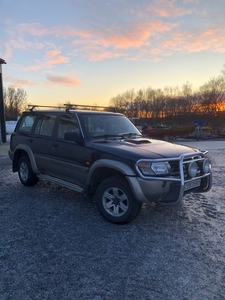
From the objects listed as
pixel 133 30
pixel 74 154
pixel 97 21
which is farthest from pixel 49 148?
pixel 133 30

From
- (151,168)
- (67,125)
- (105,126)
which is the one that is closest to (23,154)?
(67,125)

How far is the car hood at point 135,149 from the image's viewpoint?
3.47 meters

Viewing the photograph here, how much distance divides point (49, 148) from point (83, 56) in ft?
35.2

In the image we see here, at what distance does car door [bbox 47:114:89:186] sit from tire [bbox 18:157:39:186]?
1001 mm

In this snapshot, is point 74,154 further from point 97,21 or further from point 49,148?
point 97,21

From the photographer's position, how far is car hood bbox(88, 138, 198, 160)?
3.47 meters

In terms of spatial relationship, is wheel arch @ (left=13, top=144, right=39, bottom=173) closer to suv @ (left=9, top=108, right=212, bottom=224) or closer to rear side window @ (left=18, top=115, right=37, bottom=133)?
suv @ (left=9, top=108, right=212, bottom=224)

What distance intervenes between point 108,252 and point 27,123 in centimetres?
408

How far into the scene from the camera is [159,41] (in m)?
12.6

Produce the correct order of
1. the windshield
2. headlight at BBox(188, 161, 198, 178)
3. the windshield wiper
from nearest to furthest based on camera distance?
headlight at BBox(188, 161, 198, 178)
the windshield
the windshield wiper

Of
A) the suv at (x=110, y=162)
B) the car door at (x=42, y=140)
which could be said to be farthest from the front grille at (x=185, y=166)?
the car door at (x=42, y=140)

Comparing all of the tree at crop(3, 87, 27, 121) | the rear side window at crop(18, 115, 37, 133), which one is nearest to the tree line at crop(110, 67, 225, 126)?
the tree at crop(3, 87, 27, 121)

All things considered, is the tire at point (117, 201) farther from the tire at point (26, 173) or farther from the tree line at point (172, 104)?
the tree line at point (172, 104)

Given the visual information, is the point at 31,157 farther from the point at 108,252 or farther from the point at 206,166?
the point at 206,166
